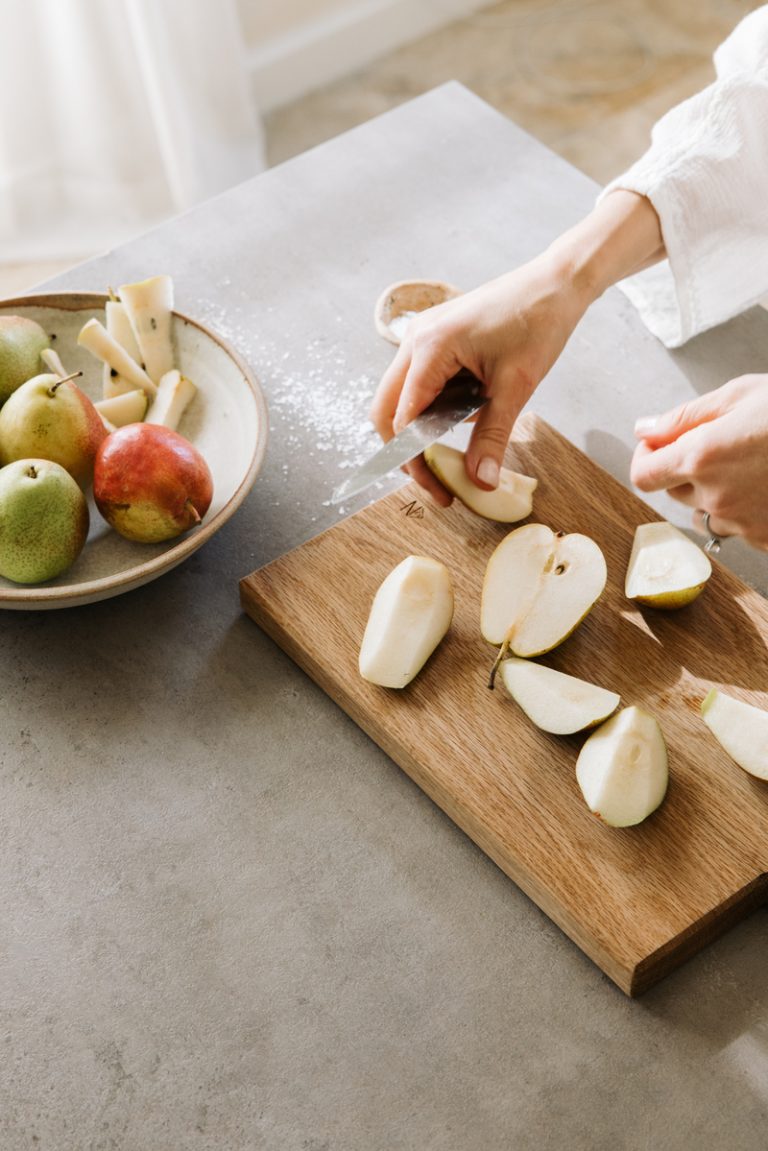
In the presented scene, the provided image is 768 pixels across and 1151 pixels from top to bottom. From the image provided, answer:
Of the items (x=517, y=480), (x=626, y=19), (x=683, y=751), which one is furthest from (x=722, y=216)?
(x=626, y=19)

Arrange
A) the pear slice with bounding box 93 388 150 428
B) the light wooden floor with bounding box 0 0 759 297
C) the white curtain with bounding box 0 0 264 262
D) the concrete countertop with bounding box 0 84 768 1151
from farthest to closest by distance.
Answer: the light wooden floor with bounding box 0 0 759 297, the white curtain with bounding box 0 0 264 262, the pear slice with bounding box 93 388 150 428, the concrete countertop with bounding box 0 84 768 1151

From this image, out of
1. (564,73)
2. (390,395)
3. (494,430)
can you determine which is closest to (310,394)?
(390,395)

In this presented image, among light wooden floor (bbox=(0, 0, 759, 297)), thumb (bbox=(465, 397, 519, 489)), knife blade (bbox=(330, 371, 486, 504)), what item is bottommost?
light wooden floor (bbox=(0, 0, 759, 297))

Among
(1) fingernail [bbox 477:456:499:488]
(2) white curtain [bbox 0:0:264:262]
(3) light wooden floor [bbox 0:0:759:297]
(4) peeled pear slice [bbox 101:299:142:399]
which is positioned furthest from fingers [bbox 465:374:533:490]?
(3) light wooden floor [bbox 0:0:759:297]

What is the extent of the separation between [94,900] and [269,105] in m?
2.62

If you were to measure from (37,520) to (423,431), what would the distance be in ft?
1.19

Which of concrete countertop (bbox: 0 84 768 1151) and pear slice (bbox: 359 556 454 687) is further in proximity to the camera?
pear slice (bbox: 359 556 454 687)

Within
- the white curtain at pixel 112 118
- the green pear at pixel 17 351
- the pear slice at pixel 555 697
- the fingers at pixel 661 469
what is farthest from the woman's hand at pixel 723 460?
the white curtain at pixel 112 118

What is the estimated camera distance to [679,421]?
3.63 feet

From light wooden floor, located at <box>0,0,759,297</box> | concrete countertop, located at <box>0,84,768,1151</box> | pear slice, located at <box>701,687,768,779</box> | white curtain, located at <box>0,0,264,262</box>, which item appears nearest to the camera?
concrete countertop, located at <box>0,84,768,1151</box>

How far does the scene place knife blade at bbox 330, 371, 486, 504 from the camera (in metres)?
1.06

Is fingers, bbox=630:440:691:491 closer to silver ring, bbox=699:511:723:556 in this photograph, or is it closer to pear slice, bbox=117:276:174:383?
silver ring, bbox=699:511:723:556

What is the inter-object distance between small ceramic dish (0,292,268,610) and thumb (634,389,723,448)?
373mm

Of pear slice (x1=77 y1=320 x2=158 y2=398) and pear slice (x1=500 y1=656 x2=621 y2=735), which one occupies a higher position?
pear slice (x1=77 y1=320 x2=158 y2=398)
